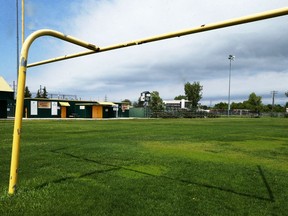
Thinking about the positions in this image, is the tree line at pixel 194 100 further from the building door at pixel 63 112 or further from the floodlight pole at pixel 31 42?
the floodlight pole at pixel 31 42

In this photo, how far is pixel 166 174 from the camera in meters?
6.80

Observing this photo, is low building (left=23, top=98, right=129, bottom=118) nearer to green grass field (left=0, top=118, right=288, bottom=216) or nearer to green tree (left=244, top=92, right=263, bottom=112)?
green grass field (left=0, top=118, right=288, bottom=216)

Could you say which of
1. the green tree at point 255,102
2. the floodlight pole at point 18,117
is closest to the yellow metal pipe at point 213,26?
the floodlight pole at point 18,117

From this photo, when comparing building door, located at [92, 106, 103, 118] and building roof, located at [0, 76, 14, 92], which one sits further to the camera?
building door, located at [92, 106, 103, 118]

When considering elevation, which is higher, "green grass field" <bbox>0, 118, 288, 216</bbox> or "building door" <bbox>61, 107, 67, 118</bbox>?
"building door" <bbox>61, 107, 67, 118</bbox>

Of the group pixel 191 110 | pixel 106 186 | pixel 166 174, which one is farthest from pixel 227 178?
pixel 191 110

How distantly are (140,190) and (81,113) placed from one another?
155 feet

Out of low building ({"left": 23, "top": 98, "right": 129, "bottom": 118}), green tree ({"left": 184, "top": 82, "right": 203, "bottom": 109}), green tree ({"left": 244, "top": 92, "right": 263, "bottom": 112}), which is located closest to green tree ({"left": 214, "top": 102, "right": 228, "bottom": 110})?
green tree ({"left": 244, "top": 92, "right": 263, "bottom": 112})

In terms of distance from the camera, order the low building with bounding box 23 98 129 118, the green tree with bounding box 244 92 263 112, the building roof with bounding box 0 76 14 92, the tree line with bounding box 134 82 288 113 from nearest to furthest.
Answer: the building roof with bounding box 0 76 14 92 → the low building with bounding box 23 98 129 118 → the tree line with bounding box 134 82 288 113 → the green tree with bounding box 244 92 263 112

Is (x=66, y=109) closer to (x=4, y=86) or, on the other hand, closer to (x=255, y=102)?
(x=4, y=86)

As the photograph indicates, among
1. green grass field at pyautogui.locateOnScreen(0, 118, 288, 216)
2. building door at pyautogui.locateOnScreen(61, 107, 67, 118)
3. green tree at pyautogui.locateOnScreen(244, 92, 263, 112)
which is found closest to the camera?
green grass field at pyautogui.locateOnScreen(0, 118, 288, 216)

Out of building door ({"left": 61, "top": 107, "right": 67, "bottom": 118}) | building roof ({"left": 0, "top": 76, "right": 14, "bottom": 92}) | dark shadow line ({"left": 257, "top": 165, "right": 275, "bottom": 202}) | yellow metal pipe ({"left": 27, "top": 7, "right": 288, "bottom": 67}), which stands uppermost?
building roof ({"left": 0, "top": 76, "right": 14, "bottom": 92})

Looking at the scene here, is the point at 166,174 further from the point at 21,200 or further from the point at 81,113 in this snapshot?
the point at 81,113

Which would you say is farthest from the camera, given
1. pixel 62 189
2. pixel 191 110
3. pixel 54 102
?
pixel 191 110
